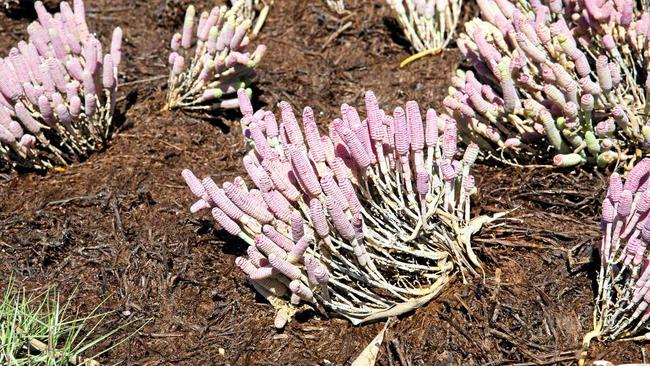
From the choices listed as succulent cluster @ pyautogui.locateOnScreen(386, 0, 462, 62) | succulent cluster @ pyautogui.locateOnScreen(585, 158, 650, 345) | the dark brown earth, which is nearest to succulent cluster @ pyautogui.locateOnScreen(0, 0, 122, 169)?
the dark brown earth

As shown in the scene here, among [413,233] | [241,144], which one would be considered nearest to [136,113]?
[241,144]

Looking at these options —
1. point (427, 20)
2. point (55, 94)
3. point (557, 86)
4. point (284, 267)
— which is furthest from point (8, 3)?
point (557, 86)

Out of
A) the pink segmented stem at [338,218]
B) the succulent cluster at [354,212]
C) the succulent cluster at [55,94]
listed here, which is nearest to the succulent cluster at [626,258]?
the succulent cluster at [354,212]

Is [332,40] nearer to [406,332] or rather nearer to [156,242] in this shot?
[156,242]

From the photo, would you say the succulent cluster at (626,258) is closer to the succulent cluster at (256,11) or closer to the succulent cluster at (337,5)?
the succulent cluster at (337,5)

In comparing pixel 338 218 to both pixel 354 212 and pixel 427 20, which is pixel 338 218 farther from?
pixel 427 20
